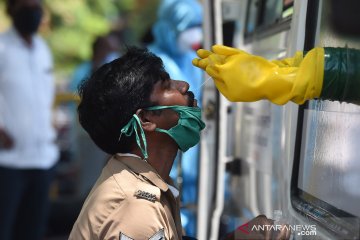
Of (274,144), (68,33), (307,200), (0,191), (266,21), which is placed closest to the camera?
(307,200)

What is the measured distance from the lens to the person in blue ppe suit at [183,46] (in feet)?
14.6

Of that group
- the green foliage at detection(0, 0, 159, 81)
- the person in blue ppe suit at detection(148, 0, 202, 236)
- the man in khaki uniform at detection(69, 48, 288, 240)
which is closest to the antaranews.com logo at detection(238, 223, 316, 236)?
the man in khaki uniform at detection(69, 48, 288, 240)

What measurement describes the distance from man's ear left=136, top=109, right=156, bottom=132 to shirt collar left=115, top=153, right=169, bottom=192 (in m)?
0.10

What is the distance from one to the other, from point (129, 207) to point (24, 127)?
2.86 metres

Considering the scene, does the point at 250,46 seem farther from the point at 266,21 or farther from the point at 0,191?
the point at 0,191

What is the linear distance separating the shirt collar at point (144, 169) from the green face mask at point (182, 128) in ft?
0.09

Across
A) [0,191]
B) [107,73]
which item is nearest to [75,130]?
[0,191]

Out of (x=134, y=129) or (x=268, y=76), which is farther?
(x=134, y=129)

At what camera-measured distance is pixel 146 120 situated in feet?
7.01

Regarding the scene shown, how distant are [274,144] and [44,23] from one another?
Answer: 2.70m

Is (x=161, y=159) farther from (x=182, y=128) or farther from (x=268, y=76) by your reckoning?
(x=268, y=76)

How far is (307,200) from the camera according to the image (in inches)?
83.2

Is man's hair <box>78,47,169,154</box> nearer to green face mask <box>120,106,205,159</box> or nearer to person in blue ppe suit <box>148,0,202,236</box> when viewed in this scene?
green face mask <box>120,106,205,159</box>

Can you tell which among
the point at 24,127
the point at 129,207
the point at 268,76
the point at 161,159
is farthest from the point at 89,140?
the point at 268,76
